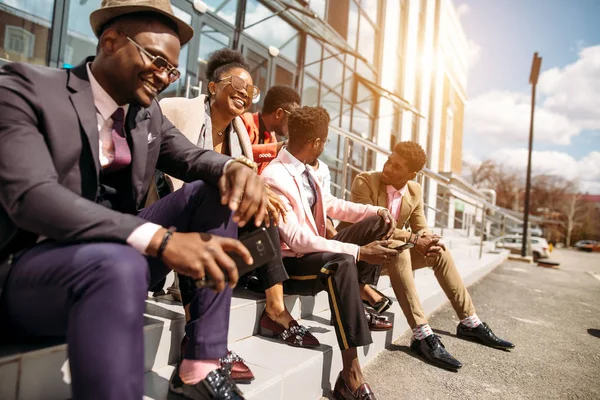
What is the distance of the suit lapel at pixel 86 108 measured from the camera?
1198mm

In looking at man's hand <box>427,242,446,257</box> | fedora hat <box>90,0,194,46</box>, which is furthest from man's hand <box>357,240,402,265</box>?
fedora hat <box>90,0,194,46</box>

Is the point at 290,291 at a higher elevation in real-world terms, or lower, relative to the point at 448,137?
lower

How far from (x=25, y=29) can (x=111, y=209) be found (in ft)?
13.1

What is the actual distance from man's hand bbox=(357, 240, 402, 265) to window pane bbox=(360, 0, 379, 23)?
10.1 metres

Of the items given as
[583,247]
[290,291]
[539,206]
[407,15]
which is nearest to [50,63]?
[290,291]

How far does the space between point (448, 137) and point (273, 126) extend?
60.0 ft

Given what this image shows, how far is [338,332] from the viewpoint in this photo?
1.89 meters

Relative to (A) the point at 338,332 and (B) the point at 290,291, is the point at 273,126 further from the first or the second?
(A) the point at 338,332

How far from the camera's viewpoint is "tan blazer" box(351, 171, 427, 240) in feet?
10.1

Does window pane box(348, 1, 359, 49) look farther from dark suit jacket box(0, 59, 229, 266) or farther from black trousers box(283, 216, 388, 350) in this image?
dark suit jacket box(0, 59, 229, 266)

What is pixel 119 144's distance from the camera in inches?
54.2

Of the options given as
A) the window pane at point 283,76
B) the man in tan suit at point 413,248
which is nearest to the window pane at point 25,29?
the man in tan suit at point 413,248

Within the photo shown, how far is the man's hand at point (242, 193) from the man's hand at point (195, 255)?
27 centimetres

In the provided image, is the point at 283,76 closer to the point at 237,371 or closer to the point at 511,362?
the point at 511,362
